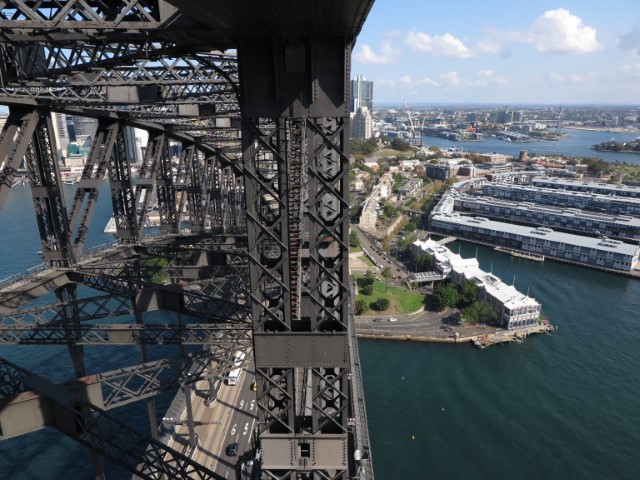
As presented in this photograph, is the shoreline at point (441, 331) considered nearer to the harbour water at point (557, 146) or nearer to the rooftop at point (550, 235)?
the rooftop at point (550, 235)

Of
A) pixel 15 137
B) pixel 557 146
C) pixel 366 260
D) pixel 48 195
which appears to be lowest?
pixel 366 260

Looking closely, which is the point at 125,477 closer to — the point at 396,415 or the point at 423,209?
the point at 396,415

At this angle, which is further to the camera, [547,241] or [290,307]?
[547,241]

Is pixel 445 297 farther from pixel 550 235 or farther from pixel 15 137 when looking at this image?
pixel 15 137

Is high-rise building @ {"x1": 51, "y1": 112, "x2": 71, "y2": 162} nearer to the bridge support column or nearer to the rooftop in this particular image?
the rooftop

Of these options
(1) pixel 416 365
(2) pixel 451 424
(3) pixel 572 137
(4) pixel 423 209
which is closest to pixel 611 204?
(4) pixel 423 209

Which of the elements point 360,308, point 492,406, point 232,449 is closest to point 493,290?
point 360,308
